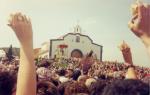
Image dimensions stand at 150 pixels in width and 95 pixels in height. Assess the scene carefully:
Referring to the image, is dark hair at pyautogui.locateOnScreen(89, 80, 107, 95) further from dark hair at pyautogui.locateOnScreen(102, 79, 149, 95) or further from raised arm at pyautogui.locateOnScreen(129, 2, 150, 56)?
raised arm at pyautogui.locateOnScreen(129, 2, 150, 56)

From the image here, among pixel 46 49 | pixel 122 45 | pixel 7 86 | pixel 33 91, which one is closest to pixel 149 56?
pixel 33 91

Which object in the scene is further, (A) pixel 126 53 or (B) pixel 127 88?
(A) pixel 126 53

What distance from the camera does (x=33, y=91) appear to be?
2584mm

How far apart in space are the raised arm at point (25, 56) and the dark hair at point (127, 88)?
19.8 inches

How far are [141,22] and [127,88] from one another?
0.35 m

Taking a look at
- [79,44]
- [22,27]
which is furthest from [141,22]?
[79,44]

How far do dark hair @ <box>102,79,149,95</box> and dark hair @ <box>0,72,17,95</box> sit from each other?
0.88 m

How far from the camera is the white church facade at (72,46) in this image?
58.9 metres

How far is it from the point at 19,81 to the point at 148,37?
85 centimetres

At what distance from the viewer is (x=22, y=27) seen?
2.67 m

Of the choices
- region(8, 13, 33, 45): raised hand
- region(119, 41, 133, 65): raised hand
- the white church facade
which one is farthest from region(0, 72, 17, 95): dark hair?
the white church facade

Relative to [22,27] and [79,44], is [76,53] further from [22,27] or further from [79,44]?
[22,27]

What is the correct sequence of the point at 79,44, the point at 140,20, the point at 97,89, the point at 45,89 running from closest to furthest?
the point at 140,20 < the point at 45,89 < the point at 97,89 < the point at 79,44

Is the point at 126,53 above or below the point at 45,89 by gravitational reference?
above
